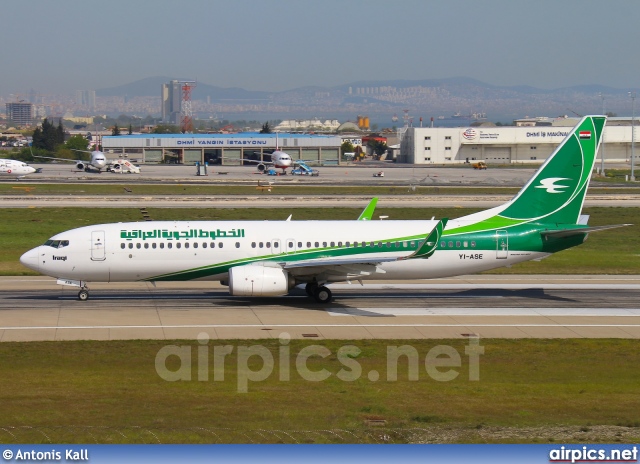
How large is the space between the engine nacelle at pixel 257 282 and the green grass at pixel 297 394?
6.48 meters

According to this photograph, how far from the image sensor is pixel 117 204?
273 ft

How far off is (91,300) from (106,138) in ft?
499

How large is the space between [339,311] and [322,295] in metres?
1.85

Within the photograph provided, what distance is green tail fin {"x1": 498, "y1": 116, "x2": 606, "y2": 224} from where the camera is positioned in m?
40.7

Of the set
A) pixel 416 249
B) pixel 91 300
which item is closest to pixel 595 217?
pixel 416 249

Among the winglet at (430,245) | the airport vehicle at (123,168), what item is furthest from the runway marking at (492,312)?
the airport vehicle at (123,168)

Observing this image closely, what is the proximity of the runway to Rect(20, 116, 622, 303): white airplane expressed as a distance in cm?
131

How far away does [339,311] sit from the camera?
122ft

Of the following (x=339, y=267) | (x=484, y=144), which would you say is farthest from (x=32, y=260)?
(x=484, y=144)

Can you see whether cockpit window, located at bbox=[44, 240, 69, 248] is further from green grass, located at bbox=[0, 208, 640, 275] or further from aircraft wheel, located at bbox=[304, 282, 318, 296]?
aircraft wheel, located at bbox=[304, 282, 318, 296]

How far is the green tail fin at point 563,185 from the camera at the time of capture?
134 feet

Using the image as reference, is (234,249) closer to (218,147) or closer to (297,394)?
(297,394)

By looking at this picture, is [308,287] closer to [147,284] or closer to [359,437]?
[147,284]

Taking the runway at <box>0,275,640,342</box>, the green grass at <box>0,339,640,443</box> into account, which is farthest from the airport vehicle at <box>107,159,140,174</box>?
the green grass at <box>0,339,640,443</box>
